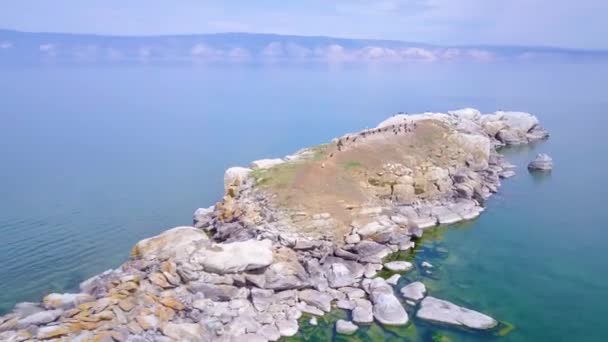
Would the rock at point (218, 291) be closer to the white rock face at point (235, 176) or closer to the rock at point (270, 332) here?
the rock at point (270, 332)

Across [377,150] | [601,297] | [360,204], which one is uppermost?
[377,150]

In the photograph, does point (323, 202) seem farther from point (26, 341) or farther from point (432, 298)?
point (26, 341)

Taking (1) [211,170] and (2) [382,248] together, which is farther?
(1) [211,170]

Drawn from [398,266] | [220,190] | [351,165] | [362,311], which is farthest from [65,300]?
[351,165]

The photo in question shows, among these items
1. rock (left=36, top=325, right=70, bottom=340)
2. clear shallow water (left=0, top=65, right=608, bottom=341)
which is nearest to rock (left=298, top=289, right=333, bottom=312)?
clear shallow water (left=0, top=65, right=608, bottom=341)

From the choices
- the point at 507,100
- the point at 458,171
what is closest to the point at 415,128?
the point at 458,171

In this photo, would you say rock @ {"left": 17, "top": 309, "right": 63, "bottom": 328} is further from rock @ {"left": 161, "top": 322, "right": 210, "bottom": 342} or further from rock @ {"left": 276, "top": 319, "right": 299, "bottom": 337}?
rock @ {"left": 276, "top": 319, "right": 299, "bottom": 337}

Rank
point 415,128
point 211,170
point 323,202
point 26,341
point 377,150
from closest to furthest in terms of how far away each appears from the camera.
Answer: point 26,341 → point 323,202 → point 377,150 → point 415,128 → point 211,170
